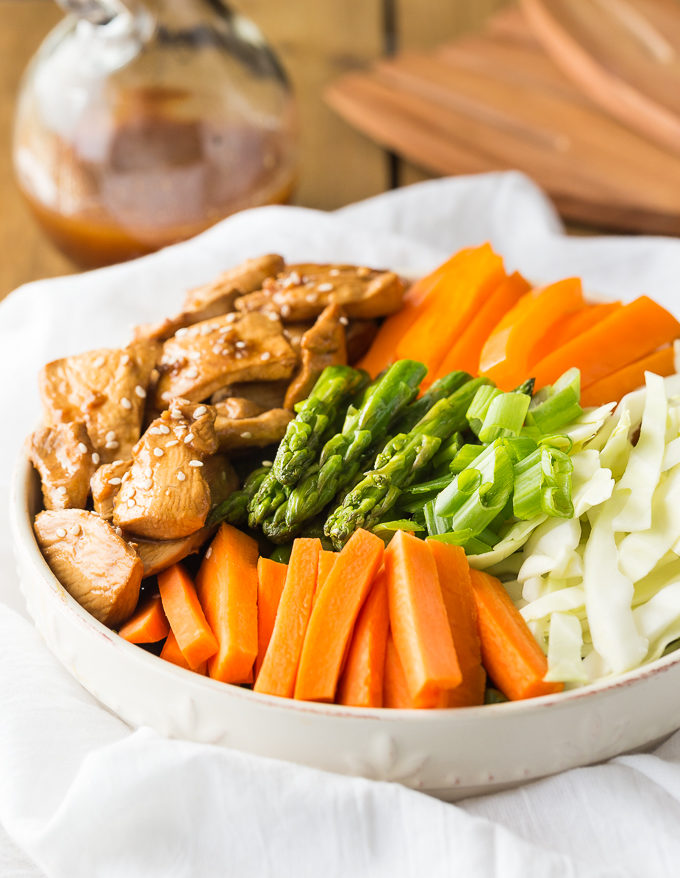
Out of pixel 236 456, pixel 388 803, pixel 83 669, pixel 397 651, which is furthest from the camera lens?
pixel 236 456

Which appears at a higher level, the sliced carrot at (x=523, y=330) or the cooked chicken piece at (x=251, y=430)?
the sliced carrot at (x=523, y=330)

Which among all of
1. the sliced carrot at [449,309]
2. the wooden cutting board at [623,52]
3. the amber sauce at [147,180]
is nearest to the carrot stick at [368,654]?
the sliced carrot at [449,309]

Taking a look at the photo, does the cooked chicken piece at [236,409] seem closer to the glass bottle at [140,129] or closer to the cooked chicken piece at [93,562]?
the cooked chicken piece at [93,562]

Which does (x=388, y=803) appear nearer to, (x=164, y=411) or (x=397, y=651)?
(x=397, y=651)

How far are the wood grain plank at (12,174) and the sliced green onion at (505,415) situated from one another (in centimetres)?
248

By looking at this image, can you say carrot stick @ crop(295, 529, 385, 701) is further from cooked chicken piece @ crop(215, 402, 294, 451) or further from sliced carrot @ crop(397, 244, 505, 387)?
sliced carrot @ crop(397, 244, 505, 387)

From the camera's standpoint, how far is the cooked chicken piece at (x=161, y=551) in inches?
96.7

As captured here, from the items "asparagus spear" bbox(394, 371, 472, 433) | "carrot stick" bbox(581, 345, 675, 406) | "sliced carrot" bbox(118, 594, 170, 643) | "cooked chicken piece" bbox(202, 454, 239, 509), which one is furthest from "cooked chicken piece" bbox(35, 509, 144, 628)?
"carrot stick" bbox(581, 345, 675, 406)

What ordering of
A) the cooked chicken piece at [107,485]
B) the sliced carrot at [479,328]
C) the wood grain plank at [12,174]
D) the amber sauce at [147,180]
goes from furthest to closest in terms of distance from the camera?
the wood grain plank at [12,174] < the amber sauce at [147,180] < the sliced carrot at [479,328] < the cooked chicken piece at [107,485]

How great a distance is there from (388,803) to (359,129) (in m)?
3.88

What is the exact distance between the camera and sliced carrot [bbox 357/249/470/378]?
10.4ft

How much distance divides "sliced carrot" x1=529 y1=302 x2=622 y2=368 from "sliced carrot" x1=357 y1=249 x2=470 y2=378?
0.39 m

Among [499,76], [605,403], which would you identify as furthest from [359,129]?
[605,403]

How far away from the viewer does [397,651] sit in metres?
2.26
